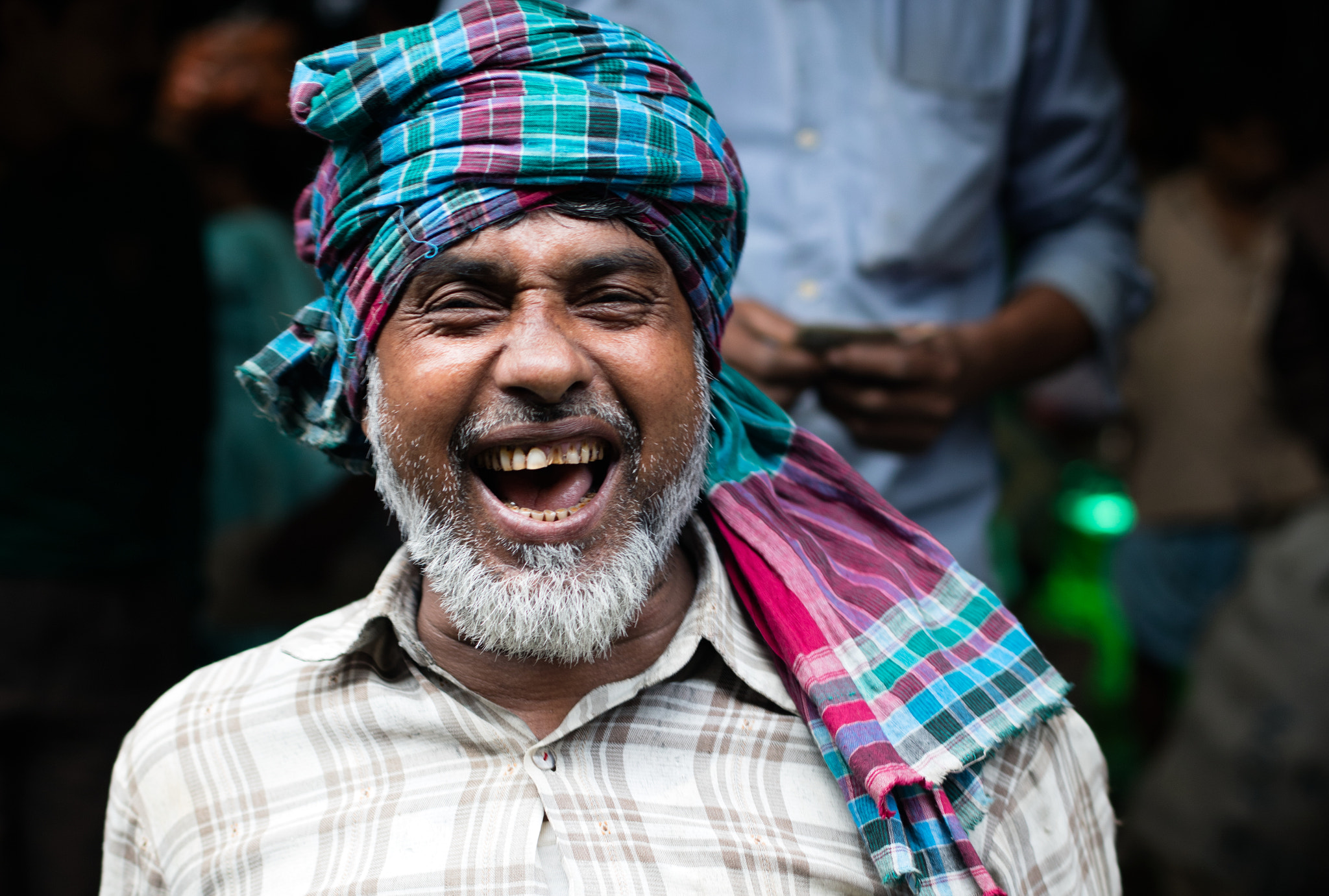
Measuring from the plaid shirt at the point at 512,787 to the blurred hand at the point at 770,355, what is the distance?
1.56ft

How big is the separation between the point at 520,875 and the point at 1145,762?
364 centimetres

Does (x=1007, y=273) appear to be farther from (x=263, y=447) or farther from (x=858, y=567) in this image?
(x=263, y=447)

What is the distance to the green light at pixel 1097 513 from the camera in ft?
19.6

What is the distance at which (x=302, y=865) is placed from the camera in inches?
66.1

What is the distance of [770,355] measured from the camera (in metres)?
2.24

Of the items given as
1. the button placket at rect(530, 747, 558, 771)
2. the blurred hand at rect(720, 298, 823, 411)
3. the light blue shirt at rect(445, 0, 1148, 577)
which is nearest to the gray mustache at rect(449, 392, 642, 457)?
the button placket at rect(530, 747, 558, 771)

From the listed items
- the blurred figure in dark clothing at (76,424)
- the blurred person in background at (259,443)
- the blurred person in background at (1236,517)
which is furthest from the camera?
the blurred person in background at (259,443)

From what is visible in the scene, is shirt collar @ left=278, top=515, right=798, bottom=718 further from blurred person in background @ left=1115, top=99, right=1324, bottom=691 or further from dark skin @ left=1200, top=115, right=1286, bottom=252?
dark skin @ left=1200, top=115, right=1286, bottom=252

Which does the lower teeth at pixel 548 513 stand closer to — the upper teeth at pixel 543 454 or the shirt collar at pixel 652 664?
the upper teeth at pixel 543 454

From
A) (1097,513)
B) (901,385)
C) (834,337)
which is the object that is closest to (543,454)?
(834,337)

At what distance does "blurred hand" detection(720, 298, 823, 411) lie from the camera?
7.34ft

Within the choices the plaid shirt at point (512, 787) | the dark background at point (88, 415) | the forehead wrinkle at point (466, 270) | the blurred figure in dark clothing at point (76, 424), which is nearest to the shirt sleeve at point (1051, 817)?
the plaid shirt at point (512, 787)

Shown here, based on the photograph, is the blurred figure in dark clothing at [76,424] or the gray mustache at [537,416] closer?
the gray mustache at [537,416]

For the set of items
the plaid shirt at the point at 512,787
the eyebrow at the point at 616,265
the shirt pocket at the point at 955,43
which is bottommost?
the plaid shirt at the point at 512,787
